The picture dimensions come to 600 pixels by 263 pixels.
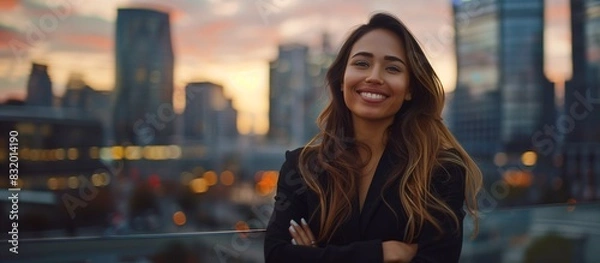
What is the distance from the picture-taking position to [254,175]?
223 centimetres

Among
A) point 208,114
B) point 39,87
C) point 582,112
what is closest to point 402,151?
point 208,114

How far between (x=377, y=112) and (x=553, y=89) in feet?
5.93

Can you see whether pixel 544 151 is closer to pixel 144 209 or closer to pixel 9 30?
pixel 144 209

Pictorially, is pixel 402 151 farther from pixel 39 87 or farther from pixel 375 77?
pixel 39 87

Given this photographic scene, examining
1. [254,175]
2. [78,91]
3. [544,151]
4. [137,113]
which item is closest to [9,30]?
[78,91]

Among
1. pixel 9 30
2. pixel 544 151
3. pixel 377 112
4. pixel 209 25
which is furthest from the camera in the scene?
pixel 544 151

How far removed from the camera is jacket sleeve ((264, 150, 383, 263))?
3.87 ft

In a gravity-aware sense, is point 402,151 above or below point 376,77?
below

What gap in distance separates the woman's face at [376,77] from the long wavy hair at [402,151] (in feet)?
0.06

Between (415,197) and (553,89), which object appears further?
(553,89)

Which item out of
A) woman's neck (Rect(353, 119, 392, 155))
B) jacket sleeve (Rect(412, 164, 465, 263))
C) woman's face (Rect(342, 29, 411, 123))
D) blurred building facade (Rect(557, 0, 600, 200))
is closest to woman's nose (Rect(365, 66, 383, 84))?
woman's face (Rect(342, 29, 411, 123))

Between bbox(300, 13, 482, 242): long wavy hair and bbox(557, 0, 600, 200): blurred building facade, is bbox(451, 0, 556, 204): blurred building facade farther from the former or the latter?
bbox(300, 13, 482, 242): long wavy hair

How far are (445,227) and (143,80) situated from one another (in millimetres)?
1254

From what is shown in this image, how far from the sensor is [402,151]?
1266mm
